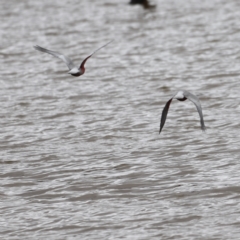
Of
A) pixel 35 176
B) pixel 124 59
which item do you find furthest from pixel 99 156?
pixel 124 59

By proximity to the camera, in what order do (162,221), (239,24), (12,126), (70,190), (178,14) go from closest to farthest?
(162,221), (70,190), (12,126), (239,24), (178,14)

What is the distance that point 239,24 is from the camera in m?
17.5

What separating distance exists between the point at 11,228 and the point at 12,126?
12.2ft

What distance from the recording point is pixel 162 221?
7188mm

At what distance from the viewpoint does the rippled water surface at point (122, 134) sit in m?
7.33

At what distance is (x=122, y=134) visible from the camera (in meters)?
10.2

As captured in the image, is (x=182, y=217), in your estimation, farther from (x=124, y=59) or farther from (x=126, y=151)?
(x=124, y=59)

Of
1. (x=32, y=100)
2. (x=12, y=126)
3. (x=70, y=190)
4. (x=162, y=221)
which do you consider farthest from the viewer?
(x=32, y=100)

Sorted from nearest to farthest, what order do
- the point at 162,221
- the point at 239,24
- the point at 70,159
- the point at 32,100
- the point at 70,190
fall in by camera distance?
the point at 162,221
the point at 70,190
the point at 70,159
the point at 32,100
the point at 239,24

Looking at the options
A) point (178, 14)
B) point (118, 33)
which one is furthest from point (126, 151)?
point (178, 14)

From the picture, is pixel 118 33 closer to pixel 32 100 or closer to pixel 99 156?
pixel 32 100

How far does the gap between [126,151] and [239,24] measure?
28.7 feet

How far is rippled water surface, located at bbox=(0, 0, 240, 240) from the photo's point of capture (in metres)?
7.33

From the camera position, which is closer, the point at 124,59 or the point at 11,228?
the point at 11,228
